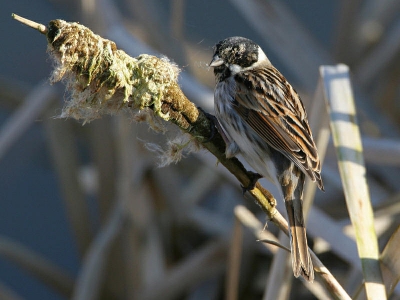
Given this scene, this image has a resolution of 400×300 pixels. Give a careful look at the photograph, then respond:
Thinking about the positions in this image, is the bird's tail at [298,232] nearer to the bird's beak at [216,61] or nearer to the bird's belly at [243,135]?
the bird's belly at [243,135]

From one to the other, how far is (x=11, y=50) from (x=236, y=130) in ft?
7.66

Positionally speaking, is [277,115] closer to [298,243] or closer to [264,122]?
[264,122]

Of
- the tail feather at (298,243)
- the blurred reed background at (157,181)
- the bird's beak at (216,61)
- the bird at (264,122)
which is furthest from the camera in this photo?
the blurred reed background at (157,181)

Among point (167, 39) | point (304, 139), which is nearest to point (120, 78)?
point (304, 139)

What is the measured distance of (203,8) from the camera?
13.3ft

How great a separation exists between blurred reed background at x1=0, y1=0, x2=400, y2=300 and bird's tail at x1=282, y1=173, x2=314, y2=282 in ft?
0.48

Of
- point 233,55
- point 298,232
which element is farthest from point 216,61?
point 298,232

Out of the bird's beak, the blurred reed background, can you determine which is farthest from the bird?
the blurred reed background

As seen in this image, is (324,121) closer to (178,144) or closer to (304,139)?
(304,139)

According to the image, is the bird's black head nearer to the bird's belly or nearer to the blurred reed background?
the bird's belly

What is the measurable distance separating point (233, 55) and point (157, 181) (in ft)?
3.29

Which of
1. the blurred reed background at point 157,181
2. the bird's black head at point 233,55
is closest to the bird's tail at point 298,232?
the blurred reed background at point 157,181

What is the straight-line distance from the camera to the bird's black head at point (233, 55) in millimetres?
1920

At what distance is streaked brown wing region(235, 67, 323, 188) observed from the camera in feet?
5.76
